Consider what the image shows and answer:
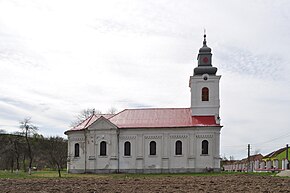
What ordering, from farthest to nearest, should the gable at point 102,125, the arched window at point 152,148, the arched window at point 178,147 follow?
the arched window at point 152,148
the gable at point 102,125
the arched window at point 178,147

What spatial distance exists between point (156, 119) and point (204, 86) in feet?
23.5

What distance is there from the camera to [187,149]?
1884 inches

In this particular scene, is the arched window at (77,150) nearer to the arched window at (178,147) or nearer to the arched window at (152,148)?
the arched window at (152,148)

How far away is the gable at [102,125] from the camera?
1900 inches

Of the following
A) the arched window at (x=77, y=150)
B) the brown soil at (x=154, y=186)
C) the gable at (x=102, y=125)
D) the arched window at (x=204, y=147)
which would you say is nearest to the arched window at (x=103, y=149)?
the gable at (x=102, y=125)

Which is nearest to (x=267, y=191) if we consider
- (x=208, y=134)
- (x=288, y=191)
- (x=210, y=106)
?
(x=288, y=191)

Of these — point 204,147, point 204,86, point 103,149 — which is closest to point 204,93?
point 204,86

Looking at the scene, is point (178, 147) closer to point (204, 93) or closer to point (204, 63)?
point (204, 93)

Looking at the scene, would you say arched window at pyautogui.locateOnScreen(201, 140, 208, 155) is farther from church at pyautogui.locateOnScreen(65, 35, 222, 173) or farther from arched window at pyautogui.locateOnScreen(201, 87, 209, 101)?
arched window at pyautogui.locateOnScreen(201, 87, 209, 101)

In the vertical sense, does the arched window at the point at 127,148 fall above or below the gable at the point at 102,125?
below

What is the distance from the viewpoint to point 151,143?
48.7 meters

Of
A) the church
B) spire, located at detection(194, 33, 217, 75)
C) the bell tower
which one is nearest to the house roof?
the church

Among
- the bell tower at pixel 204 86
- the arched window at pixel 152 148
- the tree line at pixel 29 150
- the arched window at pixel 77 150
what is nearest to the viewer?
the arched window at pixel 152 148

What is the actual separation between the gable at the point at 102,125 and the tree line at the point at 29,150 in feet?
36.5
